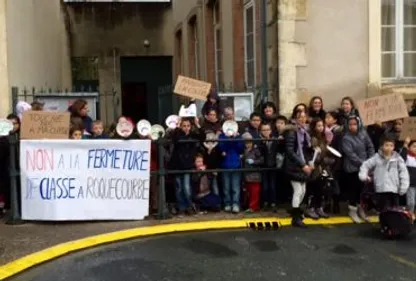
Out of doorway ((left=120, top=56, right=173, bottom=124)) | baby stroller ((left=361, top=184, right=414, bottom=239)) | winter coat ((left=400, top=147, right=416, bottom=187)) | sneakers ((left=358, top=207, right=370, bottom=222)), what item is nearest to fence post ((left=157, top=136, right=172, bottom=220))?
sneakers ((left=358, top=207, right=370, bottom=222))

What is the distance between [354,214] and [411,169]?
974 millimetres

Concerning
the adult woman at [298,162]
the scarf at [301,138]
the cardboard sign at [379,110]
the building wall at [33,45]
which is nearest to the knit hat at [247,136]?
the adult woman at [298,162]

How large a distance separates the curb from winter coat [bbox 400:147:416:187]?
0.73m

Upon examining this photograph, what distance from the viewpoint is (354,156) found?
8812mm

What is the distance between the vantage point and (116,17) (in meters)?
24.3

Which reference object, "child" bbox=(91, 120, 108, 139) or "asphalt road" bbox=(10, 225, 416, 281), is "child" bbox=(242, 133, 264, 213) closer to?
"asphalt road" bbox=(10, 225, 416, 281)

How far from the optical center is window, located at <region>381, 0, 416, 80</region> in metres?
11.5

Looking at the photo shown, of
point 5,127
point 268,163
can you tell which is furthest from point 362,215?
point 5,127

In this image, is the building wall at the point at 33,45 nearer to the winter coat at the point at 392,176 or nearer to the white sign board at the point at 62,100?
the white sign board at the point at 62,100

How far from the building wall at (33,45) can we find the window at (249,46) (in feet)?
14.5

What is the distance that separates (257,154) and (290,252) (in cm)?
231

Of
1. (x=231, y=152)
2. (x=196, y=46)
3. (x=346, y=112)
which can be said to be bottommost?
(x=231, y=152)

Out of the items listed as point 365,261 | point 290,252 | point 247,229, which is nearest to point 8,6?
point 247,229

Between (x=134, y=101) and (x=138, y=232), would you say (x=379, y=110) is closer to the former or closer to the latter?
(x=138, y=232)
